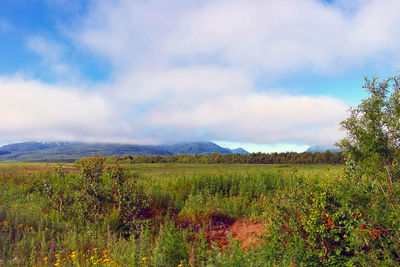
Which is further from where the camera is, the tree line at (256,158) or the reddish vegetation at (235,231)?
the tree line at (256,158)

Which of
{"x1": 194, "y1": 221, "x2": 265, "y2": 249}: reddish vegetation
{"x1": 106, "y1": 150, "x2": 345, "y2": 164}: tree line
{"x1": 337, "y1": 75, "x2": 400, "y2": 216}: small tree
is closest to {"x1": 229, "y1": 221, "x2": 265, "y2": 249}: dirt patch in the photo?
{"x1": 194, "y1": 221, "x2": 265, "y2": 249}: reddish vegetation

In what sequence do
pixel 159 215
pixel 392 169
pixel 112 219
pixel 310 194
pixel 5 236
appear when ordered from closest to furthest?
pixel 392 169 < pixel 310 194 < pixel 5 236 < pixel 112 219 < pixel 159 215

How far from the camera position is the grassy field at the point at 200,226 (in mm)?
4457

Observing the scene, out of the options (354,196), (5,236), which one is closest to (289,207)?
(354,196)

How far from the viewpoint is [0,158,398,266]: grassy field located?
4.46 m

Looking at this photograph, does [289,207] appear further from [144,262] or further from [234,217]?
[234,217]

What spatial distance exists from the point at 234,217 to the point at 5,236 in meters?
7.62

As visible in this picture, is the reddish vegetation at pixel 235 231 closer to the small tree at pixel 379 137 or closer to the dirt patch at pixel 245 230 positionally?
the dirt patch at pixel 245 230

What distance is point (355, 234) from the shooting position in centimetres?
418

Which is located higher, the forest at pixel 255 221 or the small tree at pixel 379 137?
the small tree at pixel 379 137

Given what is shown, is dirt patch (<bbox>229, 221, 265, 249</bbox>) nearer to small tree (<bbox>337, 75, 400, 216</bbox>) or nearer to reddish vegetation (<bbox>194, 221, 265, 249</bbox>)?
reddish vegetation (<bbox>194, 221, 265, 249</bbox>)

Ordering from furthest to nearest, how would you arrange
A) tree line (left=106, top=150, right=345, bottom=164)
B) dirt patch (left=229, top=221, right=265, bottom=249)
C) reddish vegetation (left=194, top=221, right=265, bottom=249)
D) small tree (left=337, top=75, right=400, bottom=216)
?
tree line (left=106, top=150, right=345, bottom=164) → dirt patch (left=229, top=221, right=265, bottom=249) → reddish vegetation (left=194, top=221, right=265, bottom=249) → small tree (left=337, top=75, right=400, bottom=216)

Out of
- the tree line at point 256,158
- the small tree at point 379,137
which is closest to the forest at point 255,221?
the small tree at point 379,137

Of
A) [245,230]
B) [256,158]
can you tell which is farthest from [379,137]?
[256,158]
